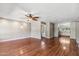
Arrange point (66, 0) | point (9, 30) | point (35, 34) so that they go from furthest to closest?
point (35, 34) < point (9, 30) < point (66, 0)

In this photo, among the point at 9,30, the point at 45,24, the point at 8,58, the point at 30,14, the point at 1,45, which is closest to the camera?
the point at 8,58

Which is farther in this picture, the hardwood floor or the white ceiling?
the hardwood floor

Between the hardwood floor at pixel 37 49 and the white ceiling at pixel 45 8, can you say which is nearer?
the white ceiling at pixel 45 8

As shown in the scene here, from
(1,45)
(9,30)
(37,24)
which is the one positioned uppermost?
(37,24)

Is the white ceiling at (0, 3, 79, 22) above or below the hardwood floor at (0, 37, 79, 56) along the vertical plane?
above

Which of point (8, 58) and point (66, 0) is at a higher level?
point (66, 0)

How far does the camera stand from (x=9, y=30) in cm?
373

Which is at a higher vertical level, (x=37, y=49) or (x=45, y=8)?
(x=45, y=8)

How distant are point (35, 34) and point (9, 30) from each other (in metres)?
2.63

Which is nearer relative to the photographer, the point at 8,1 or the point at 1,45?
the point at 8,1

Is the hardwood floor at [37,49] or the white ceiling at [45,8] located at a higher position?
the white ceiling at [45,8]

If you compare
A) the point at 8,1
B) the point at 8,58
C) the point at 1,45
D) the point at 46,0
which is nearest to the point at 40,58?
the point at 8,58

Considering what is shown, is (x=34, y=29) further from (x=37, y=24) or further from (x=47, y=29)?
(x=47, y=29)

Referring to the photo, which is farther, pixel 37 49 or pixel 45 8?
pixel 37 49
